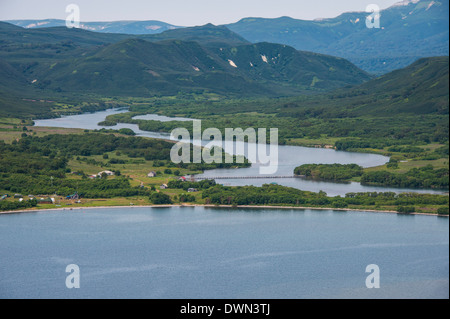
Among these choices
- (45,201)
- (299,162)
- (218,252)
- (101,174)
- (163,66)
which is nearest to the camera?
(218,252)

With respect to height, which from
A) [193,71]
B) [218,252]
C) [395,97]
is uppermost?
[193,71]

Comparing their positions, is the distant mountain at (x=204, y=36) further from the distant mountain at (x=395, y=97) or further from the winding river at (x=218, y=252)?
the winding river at (x=218, y=252)

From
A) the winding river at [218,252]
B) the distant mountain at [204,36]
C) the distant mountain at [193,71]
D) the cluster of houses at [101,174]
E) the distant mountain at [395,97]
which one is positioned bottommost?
the winding river at [218,252]

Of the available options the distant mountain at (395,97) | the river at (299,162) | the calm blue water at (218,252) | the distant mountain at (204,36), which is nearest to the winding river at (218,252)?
the calm blue water at (218,252)

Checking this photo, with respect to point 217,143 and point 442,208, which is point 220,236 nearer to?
point 442,208

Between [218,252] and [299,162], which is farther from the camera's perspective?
[299,162]

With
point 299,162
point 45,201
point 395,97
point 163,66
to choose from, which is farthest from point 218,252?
point 163,66

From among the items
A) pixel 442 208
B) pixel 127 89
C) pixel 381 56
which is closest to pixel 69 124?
pixel 127 89

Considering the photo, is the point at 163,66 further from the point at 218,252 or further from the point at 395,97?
the point at 218,252
